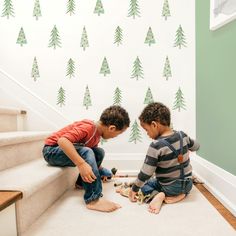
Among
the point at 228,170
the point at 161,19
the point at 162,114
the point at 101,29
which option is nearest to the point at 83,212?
the point at 162,114

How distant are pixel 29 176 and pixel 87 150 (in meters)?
0.29

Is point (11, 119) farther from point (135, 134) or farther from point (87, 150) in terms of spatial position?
point (135, 134)

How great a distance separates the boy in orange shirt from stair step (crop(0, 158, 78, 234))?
84 millimetres

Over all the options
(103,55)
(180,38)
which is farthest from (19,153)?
(180,38)

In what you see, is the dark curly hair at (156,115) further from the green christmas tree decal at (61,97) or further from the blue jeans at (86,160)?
the green christmas tree decal at (61,97)

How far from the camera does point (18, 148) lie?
128 cm

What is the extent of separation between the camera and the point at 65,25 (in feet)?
6.31

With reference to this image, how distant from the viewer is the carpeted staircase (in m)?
0.90

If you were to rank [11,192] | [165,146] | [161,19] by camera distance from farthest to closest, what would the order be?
[161,19] < [165,146] < [11,192]

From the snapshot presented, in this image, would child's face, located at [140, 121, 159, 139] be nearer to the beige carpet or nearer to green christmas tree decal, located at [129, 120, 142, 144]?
the beige carpet

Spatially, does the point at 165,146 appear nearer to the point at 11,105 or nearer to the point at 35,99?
the point at 35,99

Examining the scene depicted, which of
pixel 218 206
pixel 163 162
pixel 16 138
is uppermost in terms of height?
pixel 16 138

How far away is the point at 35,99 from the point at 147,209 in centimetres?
125

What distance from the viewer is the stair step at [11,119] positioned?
1.55 m
